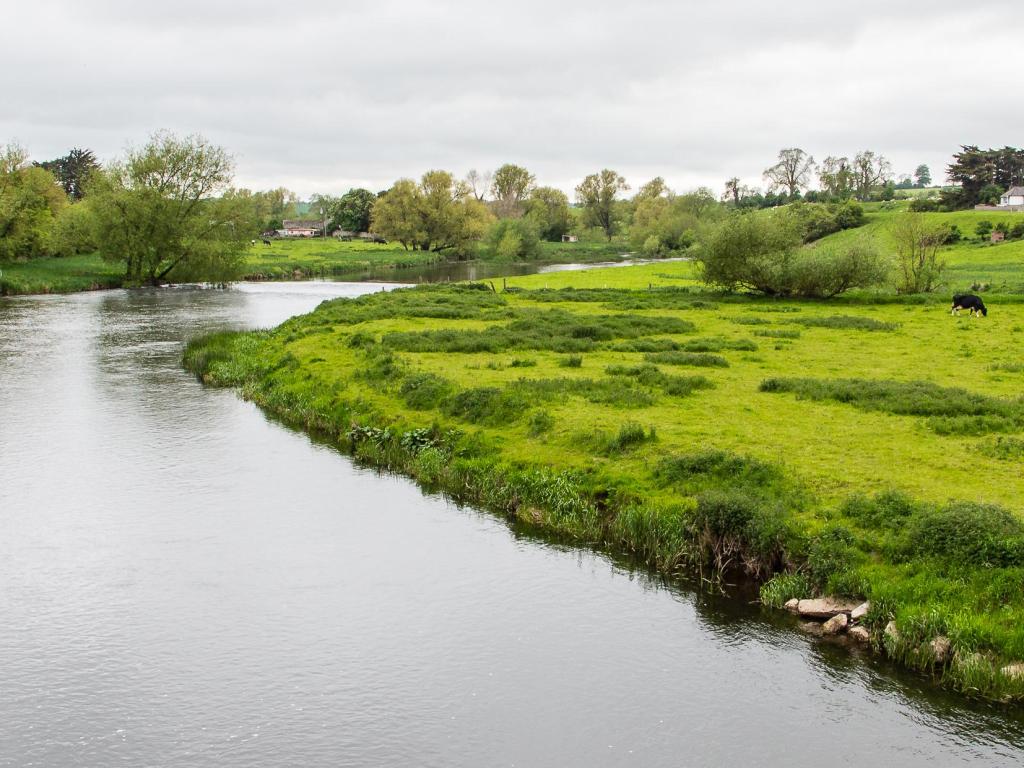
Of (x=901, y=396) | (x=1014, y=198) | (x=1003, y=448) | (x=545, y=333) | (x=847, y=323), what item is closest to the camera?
(x=1003, y=448)

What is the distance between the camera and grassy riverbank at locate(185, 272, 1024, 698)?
1523cm

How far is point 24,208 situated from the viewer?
84375mm

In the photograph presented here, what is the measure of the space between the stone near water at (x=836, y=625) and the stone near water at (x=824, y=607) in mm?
189

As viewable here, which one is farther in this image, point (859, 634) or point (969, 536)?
point (969, 536)

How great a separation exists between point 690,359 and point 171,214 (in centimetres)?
6359

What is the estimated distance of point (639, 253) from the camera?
16450cm

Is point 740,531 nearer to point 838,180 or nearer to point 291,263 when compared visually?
point 291,263

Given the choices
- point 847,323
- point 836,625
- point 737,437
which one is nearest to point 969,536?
point 836,625

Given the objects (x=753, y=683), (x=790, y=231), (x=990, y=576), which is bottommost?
(x=753, y=683)

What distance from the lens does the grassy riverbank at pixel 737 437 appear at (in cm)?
1523

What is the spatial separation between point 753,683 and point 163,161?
8327 cm

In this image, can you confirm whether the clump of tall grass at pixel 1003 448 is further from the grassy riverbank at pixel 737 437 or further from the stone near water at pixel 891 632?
the stone near water at pixel 891 632

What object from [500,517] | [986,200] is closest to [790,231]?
[500,517]

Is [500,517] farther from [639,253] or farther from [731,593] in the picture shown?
[639,253]
